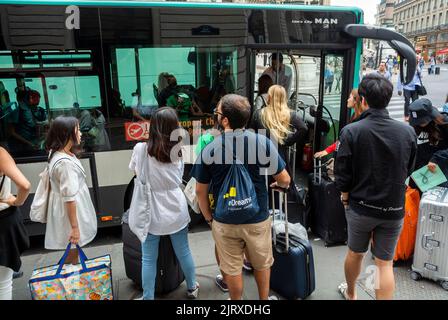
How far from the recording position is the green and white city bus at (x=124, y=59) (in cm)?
383

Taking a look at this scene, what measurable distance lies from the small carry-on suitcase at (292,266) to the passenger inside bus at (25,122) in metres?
2.75

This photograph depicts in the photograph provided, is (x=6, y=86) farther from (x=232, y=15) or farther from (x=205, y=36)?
(x=232, y=15)

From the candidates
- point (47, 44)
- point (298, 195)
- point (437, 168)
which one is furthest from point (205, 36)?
point (437, 168)

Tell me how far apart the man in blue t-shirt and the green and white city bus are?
1.96 meters

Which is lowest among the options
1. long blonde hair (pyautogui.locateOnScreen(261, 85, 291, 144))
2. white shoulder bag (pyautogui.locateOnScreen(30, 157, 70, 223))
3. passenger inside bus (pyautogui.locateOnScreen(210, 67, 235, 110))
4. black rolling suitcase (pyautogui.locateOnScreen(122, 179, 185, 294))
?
black rolling suitcase (pyautogui.locateOnScreen(122, 179, 185, 294))

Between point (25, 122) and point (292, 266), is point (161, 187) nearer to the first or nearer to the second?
point (292, 266)

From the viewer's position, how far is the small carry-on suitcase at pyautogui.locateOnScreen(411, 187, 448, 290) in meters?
3.38

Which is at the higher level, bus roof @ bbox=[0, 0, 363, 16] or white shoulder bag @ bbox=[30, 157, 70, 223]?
bus roof @ bbox=[0, 0, 363, 16]

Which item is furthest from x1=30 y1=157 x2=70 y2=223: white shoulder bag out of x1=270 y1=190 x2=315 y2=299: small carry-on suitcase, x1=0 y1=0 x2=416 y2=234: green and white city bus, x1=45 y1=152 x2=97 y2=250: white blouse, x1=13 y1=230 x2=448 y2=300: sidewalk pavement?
x1=270 y1=190 x2=315 y2=299: small carry-on suitcase

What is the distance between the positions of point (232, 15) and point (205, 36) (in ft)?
1.32

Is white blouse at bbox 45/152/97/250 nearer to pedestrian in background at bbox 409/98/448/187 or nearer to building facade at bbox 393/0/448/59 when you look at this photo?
pedestrian in background at bbox 409/98/448/187

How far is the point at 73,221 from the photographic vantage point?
9.37ft

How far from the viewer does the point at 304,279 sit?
3.15m

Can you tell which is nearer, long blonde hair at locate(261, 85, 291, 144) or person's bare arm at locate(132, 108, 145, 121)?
long blonde hair at locate(261, 85, 291, 144)
